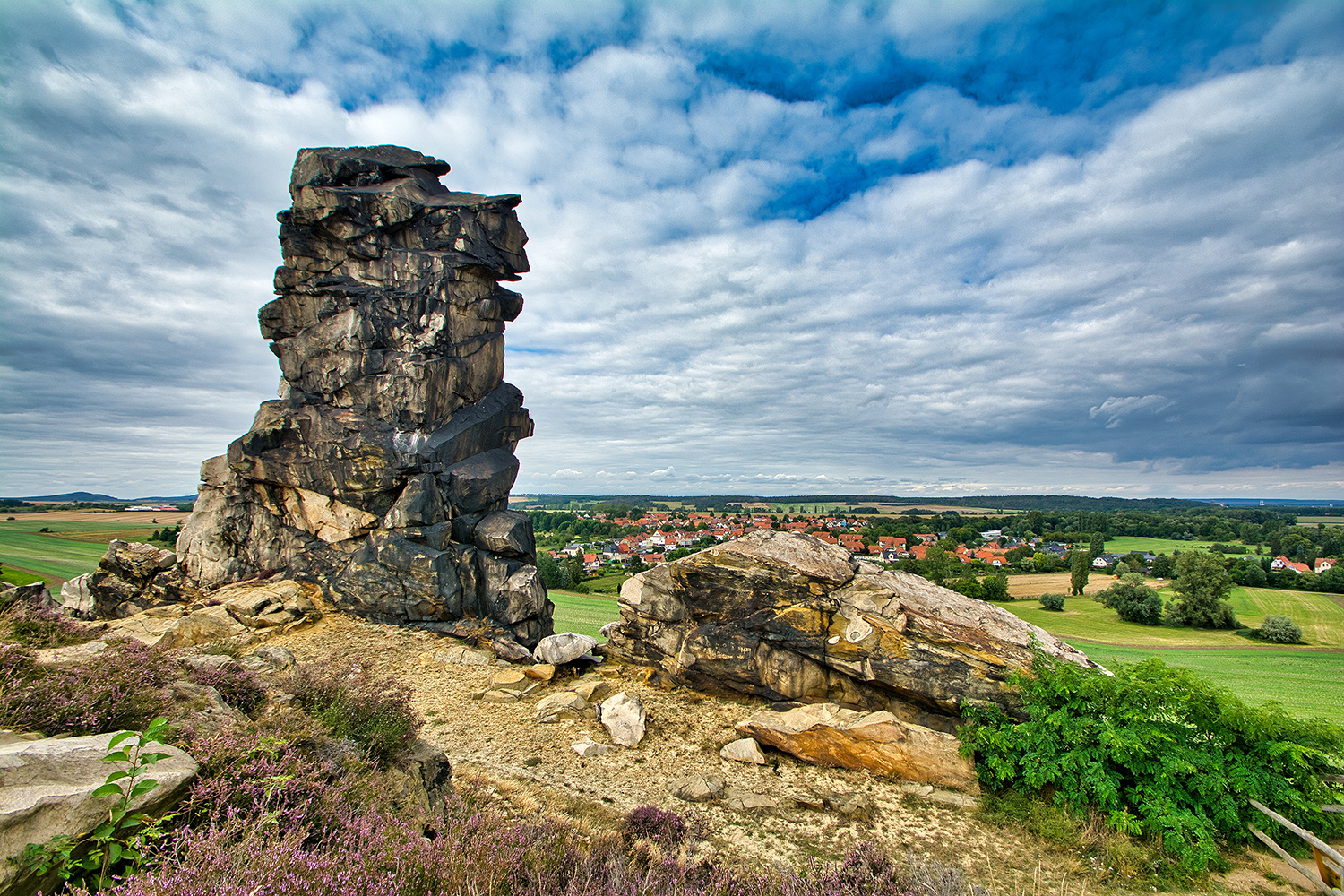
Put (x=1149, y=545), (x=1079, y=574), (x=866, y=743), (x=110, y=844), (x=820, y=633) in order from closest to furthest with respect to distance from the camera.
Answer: (x=110, y=844) < (x=866, y=743) < (x=820, y=633) < (x=1079, y=574) < (x=1149, y=545)

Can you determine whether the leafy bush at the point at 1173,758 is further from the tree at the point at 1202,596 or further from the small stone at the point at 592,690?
the tree at the point at 1202,596

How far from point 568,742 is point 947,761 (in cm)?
675

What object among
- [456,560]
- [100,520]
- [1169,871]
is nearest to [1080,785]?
[1169,871]

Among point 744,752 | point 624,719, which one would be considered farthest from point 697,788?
point 624,719

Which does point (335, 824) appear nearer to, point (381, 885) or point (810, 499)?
point (381, 885)

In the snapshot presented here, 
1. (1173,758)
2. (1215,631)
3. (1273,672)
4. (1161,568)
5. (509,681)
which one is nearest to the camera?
(1173,758)

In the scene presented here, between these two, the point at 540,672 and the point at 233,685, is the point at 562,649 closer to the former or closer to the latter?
the point at 540,672

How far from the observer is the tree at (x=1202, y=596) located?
26297 millimetres

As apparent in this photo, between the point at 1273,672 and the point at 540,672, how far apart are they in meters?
23.8

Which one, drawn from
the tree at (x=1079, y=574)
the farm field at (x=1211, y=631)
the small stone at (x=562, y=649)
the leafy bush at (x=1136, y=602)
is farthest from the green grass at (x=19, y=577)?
the tree at (x=1079, y=574)

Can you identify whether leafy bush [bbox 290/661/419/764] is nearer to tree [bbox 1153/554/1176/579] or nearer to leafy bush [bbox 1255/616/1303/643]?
leafy bush [bbox 1255/616/1303/643]

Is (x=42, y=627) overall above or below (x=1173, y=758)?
above

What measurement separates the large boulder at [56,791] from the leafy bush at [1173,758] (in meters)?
9.87

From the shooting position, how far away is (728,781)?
8.54 metres
